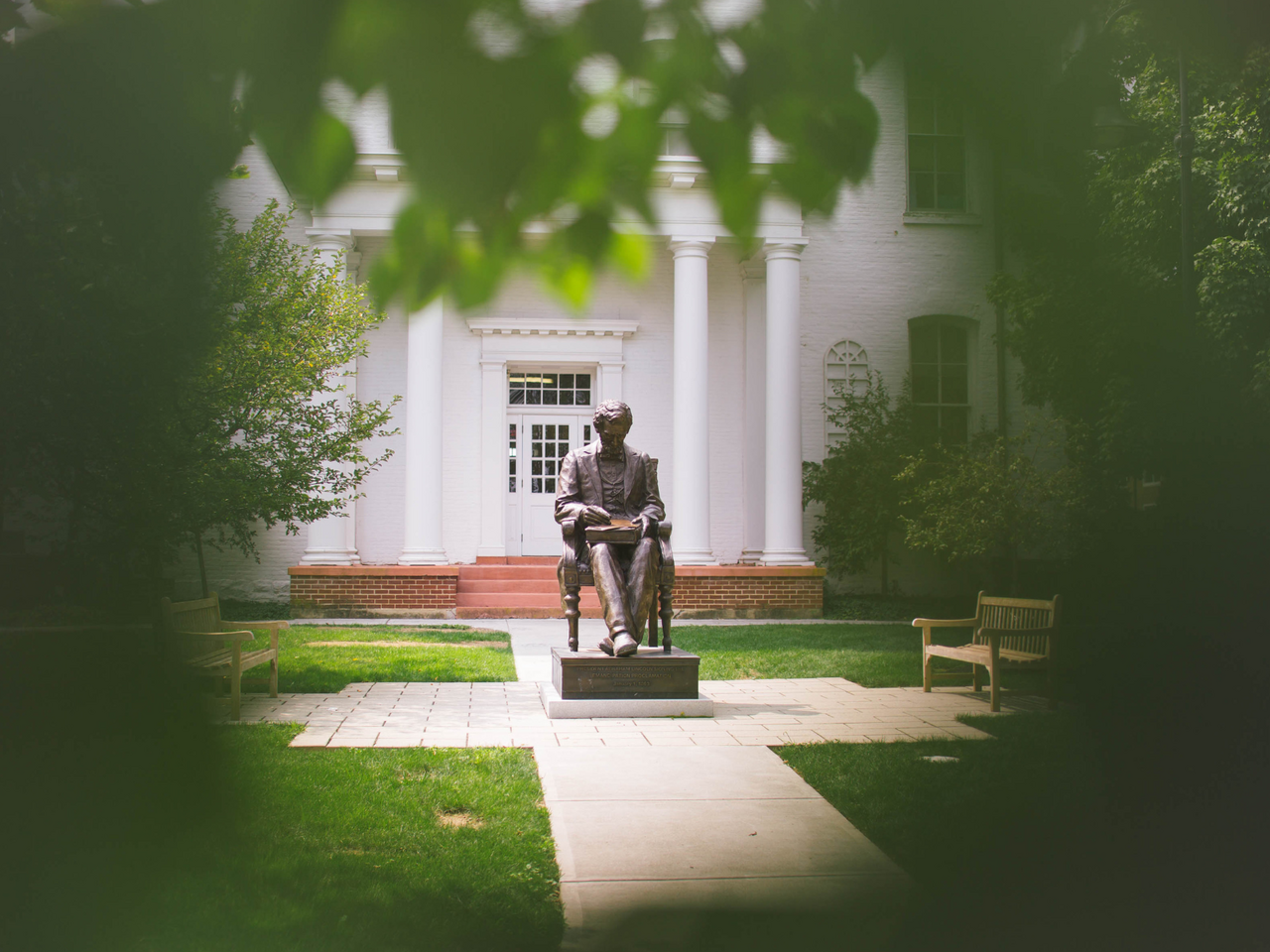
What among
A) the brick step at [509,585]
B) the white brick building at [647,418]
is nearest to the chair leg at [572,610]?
the white brick building at [647,418]

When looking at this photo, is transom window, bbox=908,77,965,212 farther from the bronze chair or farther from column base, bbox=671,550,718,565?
column base, bbox=671,550,718,565

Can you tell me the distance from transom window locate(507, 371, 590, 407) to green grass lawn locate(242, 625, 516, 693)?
5856mm

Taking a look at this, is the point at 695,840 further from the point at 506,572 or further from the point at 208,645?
the point at 506,572

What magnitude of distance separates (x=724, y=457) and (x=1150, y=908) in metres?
15.0

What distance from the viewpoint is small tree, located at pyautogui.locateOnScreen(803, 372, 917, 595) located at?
15234 millimetres

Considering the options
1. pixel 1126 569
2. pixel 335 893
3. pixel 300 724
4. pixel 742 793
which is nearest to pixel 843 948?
pixel 335 893

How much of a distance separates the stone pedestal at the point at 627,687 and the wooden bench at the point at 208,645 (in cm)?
210

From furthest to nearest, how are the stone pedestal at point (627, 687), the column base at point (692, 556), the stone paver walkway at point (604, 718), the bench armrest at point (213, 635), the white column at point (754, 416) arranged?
the white column at point (754, 416), the column base at point (692, 556), the stone pedestal at point (627, 687), the bench armrest at point (213, 635), the stone paver walkway at point (604, 718)

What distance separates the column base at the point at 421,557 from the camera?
15234 millimetres

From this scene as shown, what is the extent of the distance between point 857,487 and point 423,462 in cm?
672

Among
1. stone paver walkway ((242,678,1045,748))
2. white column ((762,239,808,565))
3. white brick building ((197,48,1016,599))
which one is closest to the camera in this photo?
stone paver walkway ((242,678,1045,748))

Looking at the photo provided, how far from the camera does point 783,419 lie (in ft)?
51.5

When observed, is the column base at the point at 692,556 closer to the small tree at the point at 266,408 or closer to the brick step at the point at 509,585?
the brick step at the point at 509,585

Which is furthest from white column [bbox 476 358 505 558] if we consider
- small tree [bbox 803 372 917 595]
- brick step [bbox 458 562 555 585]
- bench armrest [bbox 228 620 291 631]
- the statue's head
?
the statue's head
